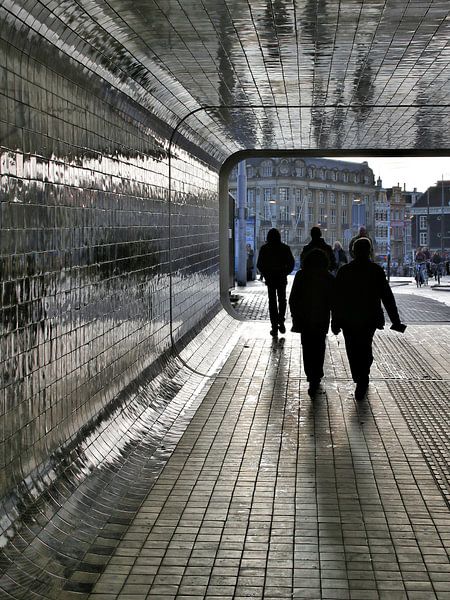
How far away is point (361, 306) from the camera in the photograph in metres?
10.9

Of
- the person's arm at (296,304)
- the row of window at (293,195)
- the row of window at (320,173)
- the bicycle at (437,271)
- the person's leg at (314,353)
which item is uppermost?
the row of window at (320,173)

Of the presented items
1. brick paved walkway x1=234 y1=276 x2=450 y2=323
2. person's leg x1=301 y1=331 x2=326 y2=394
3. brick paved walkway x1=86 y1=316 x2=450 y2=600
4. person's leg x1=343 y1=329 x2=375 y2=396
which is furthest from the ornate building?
brick paved walkway x1=86 y1=316 x2=450 y2=600

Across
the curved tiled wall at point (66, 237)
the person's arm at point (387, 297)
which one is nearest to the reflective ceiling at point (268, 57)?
the curved tiled wall at point (66, 237)

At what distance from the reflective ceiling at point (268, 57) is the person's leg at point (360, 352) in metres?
2.69

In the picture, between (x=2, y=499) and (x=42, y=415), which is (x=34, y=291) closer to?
(x=42, y=415)

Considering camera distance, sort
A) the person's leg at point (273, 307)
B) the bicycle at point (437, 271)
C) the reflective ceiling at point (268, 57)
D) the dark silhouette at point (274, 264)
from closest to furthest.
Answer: the reflective ceiling at point (268, 57)
the dark silhouette at point (274, 264)
the person's leg at point (273, 307)
the bicycle at point (437, 271)

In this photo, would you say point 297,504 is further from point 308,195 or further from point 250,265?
point 308,195

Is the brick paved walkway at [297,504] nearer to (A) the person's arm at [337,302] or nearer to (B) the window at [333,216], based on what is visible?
(A) the person's arm at [337,302]

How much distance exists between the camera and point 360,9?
7.51 metres

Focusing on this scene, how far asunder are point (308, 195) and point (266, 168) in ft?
38.0

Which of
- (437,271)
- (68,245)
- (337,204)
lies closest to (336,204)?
(337,204)

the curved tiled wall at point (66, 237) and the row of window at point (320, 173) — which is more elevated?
the row of window at point (320, 173)

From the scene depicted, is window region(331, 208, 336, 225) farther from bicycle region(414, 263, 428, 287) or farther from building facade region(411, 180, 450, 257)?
bicycle region(414, 263, 428, 287)

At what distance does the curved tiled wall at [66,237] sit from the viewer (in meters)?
5.93
